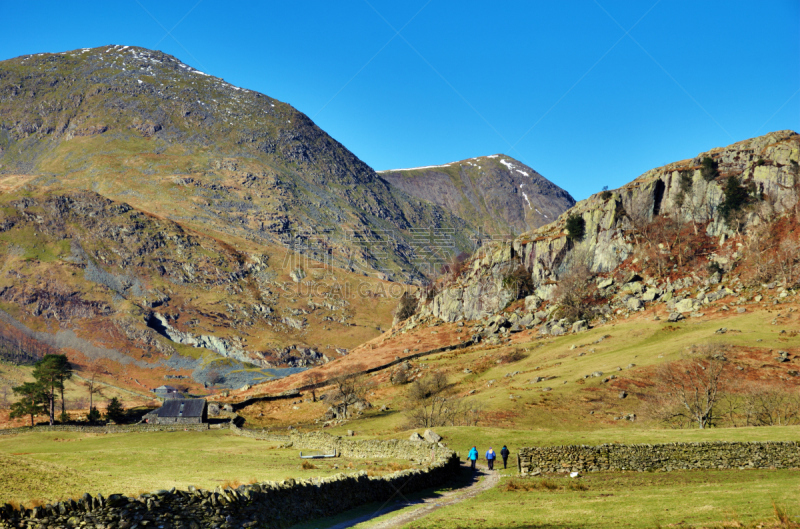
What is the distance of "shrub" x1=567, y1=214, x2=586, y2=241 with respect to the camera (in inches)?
5463

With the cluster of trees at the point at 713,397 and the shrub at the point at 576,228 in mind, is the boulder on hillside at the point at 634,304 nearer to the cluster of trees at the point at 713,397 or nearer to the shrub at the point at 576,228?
the shrub at the point at 576,228

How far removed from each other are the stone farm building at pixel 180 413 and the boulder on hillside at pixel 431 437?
2153 inches

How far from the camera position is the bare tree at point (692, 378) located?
182 ft

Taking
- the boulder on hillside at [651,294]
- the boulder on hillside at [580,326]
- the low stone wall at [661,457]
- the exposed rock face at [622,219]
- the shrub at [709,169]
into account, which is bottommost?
the low stone wall at [661,457]

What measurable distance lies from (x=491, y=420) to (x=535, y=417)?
488cm

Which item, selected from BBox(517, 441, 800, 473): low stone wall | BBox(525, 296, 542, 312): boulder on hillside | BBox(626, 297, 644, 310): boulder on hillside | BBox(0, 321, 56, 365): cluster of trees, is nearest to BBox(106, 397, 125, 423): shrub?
BBox(525, 296, 542, 312): boulder on hillside

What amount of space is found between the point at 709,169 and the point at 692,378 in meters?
86.0

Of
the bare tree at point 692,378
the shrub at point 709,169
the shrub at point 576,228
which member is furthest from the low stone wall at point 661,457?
the shrub at point 709,169

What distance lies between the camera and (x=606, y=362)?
77.6 metres

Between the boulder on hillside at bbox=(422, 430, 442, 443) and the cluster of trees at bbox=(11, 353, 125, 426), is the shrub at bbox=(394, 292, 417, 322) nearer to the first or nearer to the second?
the cluster of trees at bbox=(11, 353, 125, 426)

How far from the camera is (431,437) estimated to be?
144 ft

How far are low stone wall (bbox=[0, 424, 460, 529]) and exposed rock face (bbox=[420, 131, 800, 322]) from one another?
9414 centimetres

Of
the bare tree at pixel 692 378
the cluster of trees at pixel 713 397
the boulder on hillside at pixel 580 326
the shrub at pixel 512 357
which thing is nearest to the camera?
the cluster of trees at pixel 713 397

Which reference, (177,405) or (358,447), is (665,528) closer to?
(358,447)
